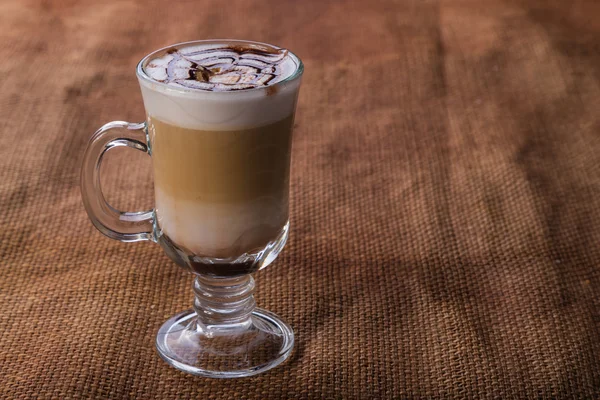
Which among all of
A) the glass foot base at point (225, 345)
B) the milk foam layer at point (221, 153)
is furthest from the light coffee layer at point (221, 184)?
the glass foot base at point (225, 345)

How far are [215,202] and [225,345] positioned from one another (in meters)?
0.25

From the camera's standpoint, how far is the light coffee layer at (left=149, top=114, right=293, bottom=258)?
0.99 meters

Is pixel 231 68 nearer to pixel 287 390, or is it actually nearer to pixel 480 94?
pixel 287 390

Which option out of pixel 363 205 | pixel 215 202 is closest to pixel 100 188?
pixel 215 202

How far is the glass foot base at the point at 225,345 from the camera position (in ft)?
3.58

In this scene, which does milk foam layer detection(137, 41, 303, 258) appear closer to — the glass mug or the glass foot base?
the glass mug

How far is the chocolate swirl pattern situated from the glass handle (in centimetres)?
10

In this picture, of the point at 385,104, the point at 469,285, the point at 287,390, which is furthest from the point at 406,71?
the point at 287,390

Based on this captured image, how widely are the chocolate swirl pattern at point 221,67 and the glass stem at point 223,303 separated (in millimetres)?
294

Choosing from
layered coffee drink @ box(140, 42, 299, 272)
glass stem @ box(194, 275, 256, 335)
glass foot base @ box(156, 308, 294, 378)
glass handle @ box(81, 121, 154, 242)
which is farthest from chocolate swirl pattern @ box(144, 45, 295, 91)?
glass foot base @ box(156, 308, 294, 378)

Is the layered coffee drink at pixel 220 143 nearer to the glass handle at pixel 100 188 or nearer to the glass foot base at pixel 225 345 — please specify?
the glass handle at pixel 100 188

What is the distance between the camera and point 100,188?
113cm

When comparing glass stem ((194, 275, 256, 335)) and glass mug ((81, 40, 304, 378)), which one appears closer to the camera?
glass mug ((81, 40, 304, 378))

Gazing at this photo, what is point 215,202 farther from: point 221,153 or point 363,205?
point 363,205
